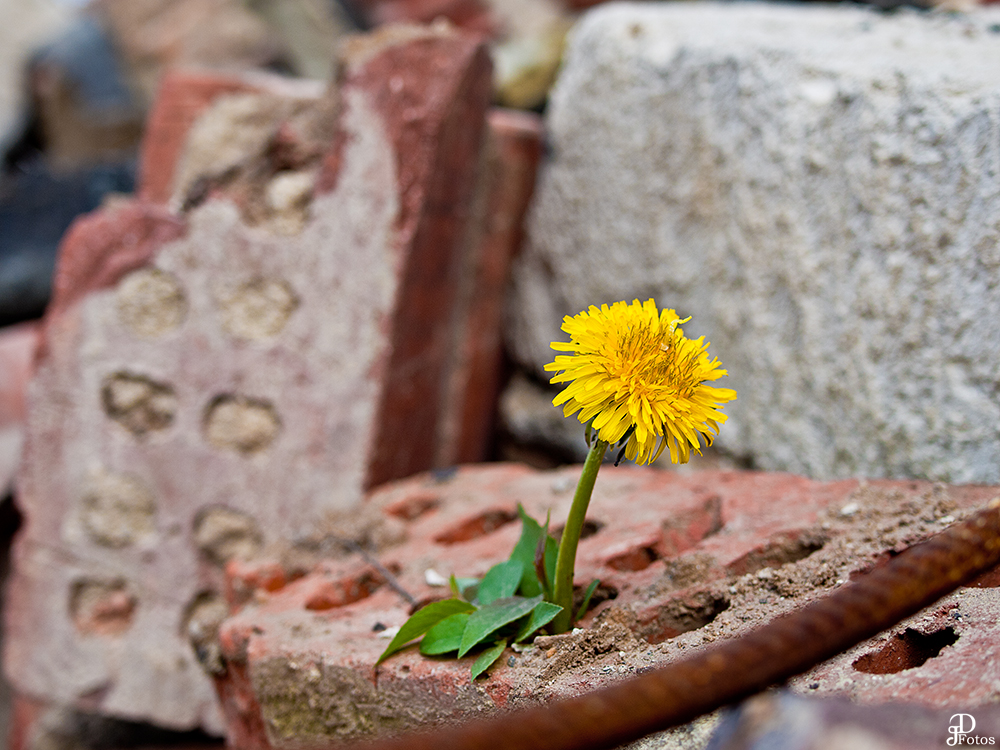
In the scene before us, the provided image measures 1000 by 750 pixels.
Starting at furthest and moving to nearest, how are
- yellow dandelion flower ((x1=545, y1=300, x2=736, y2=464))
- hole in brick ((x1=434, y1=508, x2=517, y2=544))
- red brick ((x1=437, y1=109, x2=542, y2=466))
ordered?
1. red brick ((x1=437, y1=109, x2=542, y2=466))
2. hole in brick ((x1=434, y1=508, x2=517, y2=544))
3. yellow dandelion flower ((x1=545, y1=300, x2=736, y2=464))

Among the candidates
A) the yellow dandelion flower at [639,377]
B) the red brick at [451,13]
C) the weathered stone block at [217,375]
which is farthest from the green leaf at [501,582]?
the red brick at [451,13]

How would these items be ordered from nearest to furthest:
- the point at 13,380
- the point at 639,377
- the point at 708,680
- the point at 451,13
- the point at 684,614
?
the point at 708,680 → the point at 639,377 → the point at 684,614 → the point at 13,380 → the point at 451,13

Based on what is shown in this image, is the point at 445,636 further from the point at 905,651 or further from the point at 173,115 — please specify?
the point at 173,115

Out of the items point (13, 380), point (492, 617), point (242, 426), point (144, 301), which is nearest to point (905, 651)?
point (492, 617)

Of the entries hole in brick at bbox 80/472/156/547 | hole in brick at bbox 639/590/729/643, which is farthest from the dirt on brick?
hole in brick at bbox 80/472/156/547

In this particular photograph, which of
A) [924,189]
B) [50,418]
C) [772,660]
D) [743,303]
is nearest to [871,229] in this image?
[924,189]

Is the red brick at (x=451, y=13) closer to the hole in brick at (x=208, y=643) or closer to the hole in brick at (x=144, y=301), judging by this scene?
the hole in brick at (x=144, y=301)

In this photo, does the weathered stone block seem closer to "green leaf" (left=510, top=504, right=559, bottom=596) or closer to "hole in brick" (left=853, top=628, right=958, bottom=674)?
"green leaf" (left=510, top=504, right=559, bottom=596)
